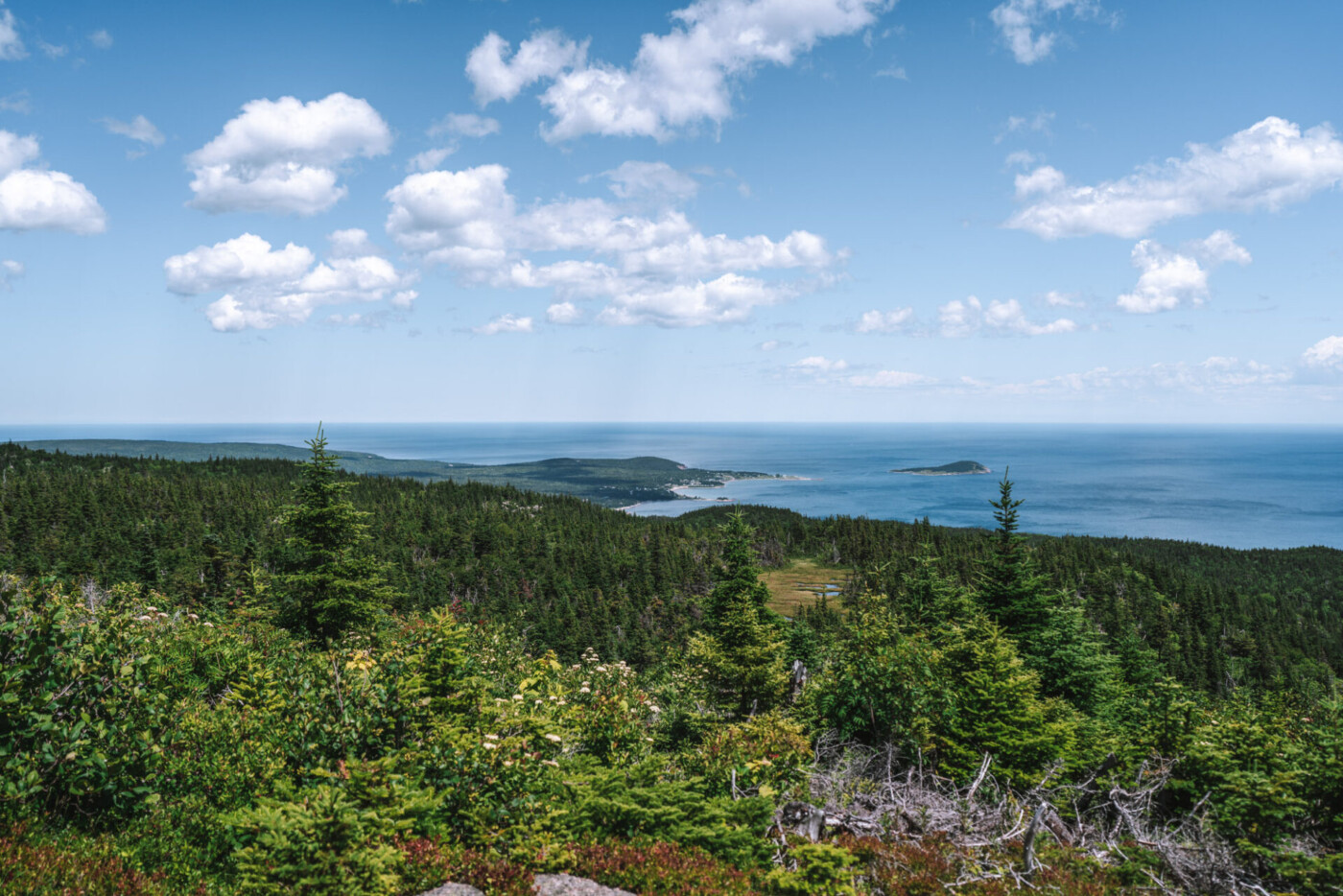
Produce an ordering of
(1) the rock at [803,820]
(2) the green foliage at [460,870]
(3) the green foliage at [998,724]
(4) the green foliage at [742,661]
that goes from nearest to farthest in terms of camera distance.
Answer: (2) the green foliage at [460,870], (1) the rock at [803,820], (3) the green foliage at [998,724], (4) the green foliage at [742,661]

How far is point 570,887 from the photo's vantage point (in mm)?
6273

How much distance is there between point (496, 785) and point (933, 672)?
34.7ft

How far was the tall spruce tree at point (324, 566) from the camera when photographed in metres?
20.0

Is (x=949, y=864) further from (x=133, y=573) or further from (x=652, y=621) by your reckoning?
(x=133, y=573)

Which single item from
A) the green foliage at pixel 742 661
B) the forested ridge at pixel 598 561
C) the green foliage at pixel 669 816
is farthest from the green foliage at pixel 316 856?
the forested ridge at pixel 598 561

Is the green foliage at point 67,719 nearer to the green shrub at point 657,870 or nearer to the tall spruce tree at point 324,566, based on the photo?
the green shrub at point 657,870

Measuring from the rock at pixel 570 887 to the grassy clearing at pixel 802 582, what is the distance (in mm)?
82278

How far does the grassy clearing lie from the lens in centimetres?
9312

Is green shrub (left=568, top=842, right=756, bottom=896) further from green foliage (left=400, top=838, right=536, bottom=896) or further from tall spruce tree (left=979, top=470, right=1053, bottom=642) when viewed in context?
tall spruce tree (left=979, top=470, right=1053, bottom=642)

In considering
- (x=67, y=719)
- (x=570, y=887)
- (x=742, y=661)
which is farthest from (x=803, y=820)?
(x=742, y=661)

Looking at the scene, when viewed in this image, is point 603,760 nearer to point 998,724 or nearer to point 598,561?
point 998,724

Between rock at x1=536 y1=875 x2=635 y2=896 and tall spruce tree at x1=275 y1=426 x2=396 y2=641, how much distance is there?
15.8m

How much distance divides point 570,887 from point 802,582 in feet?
358

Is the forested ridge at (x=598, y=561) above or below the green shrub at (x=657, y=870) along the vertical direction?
below
